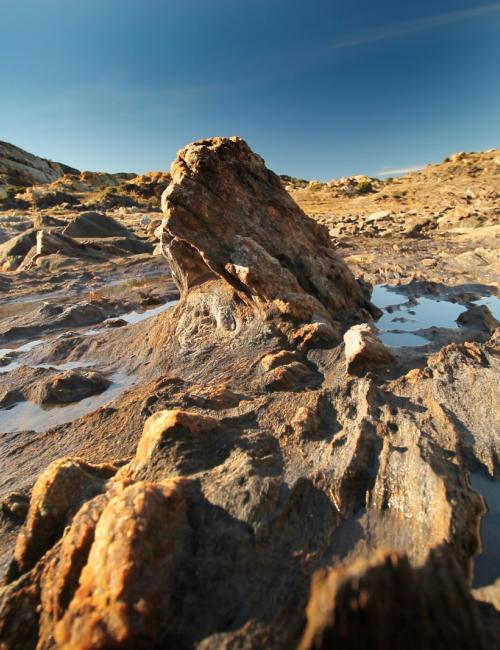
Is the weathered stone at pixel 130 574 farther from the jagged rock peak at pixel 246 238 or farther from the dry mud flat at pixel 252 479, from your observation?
the jagged rock peak at pixel 246 238

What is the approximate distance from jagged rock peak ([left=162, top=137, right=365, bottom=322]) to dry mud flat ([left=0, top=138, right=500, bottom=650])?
0.06 metres

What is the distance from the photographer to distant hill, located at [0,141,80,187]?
68.2 metres

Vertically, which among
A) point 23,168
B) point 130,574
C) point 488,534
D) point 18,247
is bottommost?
point 488,534

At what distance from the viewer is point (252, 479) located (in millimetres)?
3299

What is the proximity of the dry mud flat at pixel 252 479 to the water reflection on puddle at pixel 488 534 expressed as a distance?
0.02 metres

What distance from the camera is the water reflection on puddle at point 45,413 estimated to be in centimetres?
634

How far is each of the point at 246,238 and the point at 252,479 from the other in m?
5.85

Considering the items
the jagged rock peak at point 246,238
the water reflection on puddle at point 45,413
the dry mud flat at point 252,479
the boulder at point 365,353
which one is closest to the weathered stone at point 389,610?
the dry mud flat at point 252,479

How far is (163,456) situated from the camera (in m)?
3.53

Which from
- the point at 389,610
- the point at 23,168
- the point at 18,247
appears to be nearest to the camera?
the point at 389,610

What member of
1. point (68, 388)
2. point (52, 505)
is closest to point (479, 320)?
point (52, 505)

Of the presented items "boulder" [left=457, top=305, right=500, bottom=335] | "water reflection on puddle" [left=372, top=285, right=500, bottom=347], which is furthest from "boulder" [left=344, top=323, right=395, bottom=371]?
"boulder" [left=457, top=305, right=500, bottom=335]

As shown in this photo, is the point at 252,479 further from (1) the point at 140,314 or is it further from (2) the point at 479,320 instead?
(1) the point at 140,314

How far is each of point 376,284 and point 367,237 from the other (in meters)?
14.5
